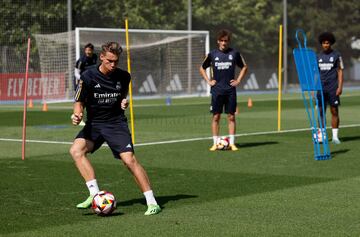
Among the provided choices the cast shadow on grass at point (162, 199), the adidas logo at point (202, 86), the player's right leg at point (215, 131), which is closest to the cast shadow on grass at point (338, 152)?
the player's right leg at point (215, 131)

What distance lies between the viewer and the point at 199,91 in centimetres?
4334

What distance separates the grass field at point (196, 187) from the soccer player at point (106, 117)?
1.34 feet

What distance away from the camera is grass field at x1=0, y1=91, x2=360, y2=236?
29.3ft

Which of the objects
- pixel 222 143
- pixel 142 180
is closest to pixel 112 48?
pixel 142 180

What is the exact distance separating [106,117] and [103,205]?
3.33 ft

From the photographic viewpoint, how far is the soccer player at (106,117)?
979 cm

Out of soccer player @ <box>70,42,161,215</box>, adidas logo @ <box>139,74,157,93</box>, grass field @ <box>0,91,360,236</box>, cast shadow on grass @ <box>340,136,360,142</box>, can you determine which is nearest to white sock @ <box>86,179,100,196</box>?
soccer player @ <box>70,42,161,215</box>

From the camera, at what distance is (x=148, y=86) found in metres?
42.6

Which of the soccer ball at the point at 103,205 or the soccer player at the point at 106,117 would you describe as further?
the soccer player at the point at 106,117

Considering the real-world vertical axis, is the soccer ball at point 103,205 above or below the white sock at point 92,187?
below

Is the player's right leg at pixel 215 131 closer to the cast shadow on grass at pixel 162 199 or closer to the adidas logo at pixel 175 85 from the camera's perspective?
the cast shadow on grass at pixel 162 199

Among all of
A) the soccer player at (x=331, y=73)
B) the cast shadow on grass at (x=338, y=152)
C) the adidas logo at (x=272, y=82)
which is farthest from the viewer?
the adidas logo at (x=272, y=82)

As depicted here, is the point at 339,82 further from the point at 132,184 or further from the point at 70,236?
the point at 70,236

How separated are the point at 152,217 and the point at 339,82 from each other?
8.82 metres
